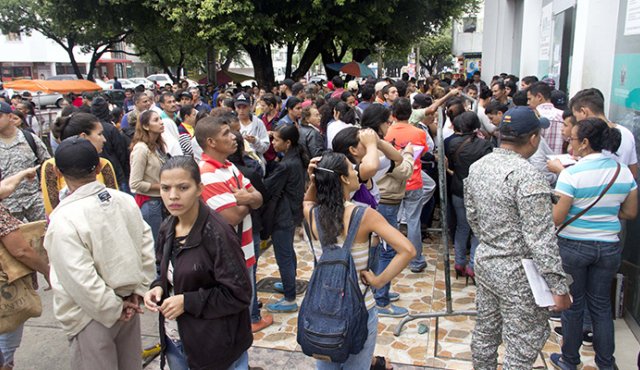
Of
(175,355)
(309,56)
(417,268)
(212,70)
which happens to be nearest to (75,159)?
(175,355)

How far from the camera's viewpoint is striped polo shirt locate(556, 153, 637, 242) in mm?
3506

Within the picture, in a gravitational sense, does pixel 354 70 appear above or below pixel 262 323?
above

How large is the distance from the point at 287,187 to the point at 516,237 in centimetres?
237

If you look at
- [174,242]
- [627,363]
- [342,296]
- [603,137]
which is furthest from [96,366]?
[627,363]

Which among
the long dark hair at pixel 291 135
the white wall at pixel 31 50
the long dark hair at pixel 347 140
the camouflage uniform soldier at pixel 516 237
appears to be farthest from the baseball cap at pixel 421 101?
the white wall at pixel 31 50

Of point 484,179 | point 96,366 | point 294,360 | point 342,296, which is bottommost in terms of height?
point 294,360

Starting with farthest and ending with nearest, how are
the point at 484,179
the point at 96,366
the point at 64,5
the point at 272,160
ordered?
1. the point at 64,5
2. the point at 272,160
3. the point at 484,179
4. the point at 96,366

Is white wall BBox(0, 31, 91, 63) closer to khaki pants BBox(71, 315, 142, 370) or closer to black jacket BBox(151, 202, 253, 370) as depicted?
khaki pants BBox(71, 315, 142, 370)

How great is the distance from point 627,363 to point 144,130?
478cm

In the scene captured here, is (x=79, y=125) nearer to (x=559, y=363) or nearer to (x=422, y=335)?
(x=422, y=335)

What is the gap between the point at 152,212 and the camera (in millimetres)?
5211

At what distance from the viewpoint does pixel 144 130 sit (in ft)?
16.6

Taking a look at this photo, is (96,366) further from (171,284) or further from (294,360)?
(294,360)

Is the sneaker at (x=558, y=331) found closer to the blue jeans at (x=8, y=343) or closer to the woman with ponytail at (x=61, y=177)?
the woman with ponytail at (x=61, y=177)
